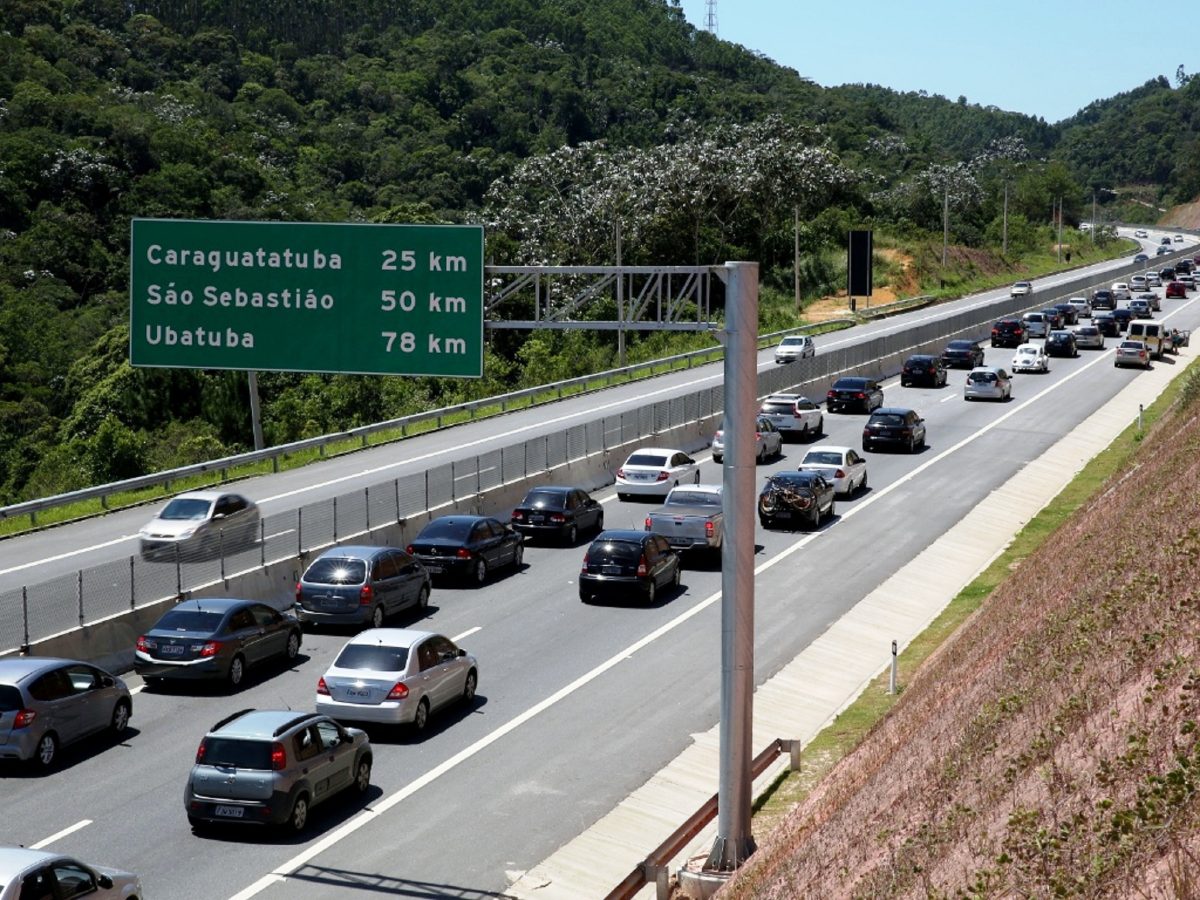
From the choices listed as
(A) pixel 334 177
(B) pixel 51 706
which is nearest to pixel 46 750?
(B) pixel 51 706

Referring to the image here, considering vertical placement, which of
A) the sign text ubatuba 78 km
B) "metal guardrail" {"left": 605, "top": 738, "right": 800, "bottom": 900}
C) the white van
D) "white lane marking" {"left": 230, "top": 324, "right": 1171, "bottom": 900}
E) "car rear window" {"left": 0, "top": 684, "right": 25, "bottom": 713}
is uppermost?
the sign text ubatuba 78 km

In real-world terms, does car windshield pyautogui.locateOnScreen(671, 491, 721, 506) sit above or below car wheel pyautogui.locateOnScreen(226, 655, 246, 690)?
above

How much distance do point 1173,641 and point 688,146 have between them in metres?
103

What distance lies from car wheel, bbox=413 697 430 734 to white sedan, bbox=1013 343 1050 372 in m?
51.1

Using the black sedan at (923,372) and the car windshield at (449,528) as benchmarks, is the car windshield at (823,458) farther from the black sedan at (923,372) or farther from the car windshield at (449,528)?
the black sedan at (923,372)

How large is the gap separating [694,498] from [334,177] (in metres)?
96.1

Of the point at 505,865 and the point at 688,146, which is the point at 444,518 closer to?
the point at 505,865

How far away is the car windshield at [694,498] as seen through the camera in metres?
37.0

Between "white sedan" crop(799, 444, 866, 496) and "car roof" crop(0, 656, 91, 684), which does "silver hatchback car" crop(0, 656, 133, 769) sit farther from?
"white sedan" crop(799, 444, 866, 496)

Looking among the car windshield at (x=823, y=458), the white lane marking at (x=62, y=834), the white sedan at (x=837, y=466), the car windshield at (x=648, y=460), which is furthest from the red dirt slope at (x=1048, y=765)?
the car windshield at (x=648, y=460)

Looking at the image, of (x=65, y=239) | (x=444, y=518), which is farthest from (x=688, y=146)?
(x=444, y=518)

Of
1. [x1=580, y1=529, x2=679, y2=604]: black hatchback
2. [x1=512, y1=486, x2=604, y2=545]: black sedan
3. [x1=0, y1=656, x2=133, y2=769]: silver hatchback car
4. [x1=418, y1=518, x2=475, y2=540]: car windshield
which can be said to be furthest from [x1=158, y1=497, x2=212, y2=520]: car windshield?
[x1=0, y1=656, x2=133, y2=769]: silver hatchback car

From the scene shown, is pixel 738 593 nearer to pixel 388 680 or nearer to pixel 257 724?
pixel 257 724

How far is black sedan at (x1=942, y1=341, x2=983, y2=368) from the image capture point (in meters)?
71.0
